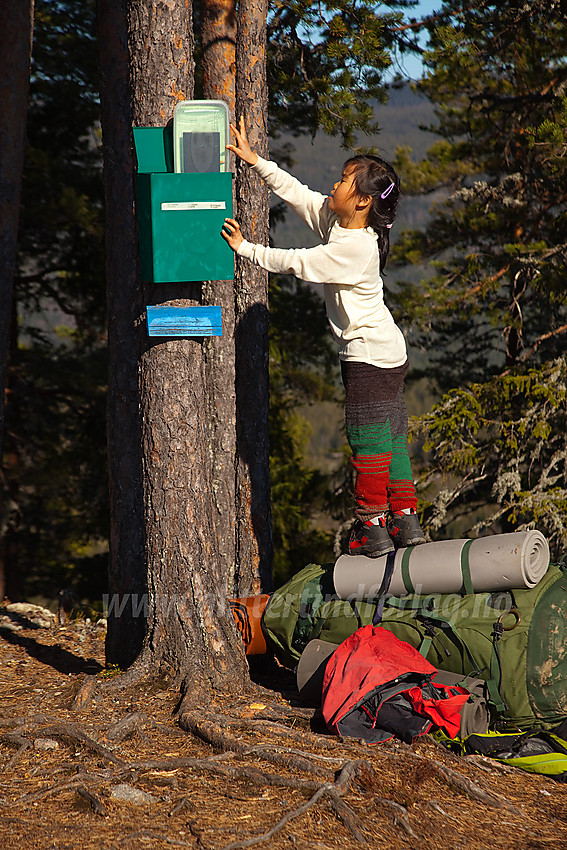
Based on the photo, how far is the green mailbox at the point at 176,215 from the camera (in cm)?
391

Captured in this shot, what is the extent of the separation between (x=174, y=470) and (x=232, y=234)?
51.2 inches

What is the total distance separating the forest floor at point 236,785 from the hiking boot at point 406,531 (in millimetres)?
1111

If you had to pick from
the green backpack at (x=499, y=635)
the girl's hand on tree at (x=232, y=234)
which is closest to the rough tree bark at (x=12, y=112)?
the girl's hand on tree at (x=232, y=234)

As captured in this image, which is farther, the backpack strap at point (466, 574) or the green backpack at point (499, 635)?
the backpack strap at point (466, 574)

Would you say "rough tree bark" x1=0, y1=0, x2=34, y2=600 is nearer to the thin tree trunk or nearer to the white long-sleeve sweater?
the thin tree trunk

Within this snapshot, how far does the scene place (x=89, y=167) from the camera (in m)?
11.9

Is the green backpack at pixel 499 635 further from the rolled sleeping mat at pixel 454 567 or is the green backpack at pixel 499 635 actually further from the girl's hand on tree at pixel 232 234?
the girl's hand on tree at pixel 232 234

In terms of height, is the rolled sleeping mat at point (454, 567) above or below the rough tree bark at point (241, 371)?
below

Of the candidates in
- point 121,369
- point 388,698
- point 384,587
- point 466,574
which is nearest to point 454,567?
point 466,574

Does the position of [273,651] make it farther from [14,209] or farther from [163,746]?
[14,209]

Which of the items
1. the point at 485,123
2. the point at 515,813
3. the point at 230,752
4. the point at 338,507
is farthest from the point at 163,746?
the point at 485,123

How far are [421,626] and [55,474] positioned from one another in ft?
32.2

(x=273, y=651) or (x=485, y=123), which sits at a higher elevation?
(x=485, y=123)

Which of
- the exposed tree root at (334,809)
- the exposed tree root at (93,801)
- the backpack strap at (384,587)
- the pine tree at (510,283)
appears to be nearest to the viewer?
the exposed tree root at (334,809)
